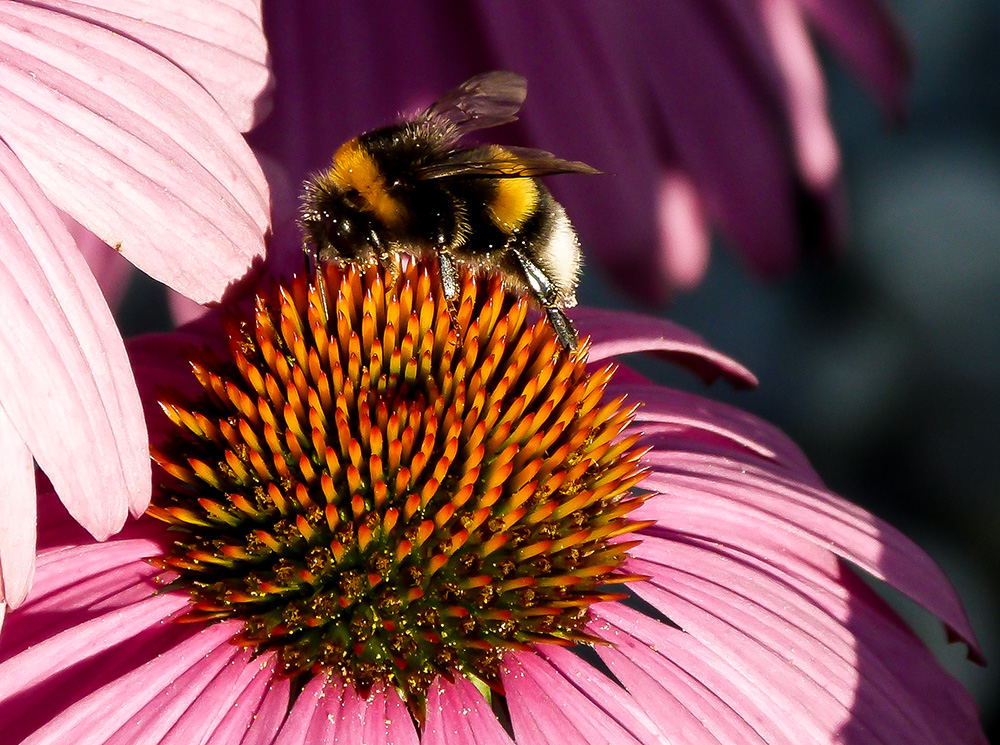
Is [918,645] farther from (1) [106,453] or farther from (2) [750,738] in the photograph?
(1) [106,453]

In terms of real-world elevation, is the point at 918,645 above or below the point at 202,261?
below

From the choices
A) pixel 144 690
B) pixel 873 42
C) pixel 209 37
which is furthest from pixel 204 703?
pixel 873 42

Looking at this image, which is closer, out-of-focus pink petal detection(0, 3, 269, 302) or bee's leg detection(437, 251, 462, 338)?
out-of-focus pink petal detection(0, 3, 269, 302)

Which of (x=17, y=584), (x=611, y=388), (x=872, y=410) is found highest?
(x=17, y=584)

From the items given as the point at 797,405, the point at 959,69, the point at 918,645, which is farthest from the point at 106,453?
the point at 959,69

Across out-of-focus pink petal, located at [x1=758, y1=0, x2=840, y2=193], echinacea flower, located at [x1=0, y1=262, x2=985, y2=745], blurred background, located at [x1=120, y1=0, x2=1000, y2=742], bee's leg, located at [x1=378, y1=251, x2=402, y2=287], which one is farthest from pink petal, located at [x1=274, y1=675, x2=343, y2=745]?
blurred background, located at [x1=120, y1=0, x2=1000, y2=742]

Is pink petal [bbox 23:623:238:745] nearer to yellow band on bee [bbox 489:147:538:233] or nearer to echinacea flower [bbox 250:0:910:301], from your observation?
yellow band on bee [bbox 489:147:538:233]
